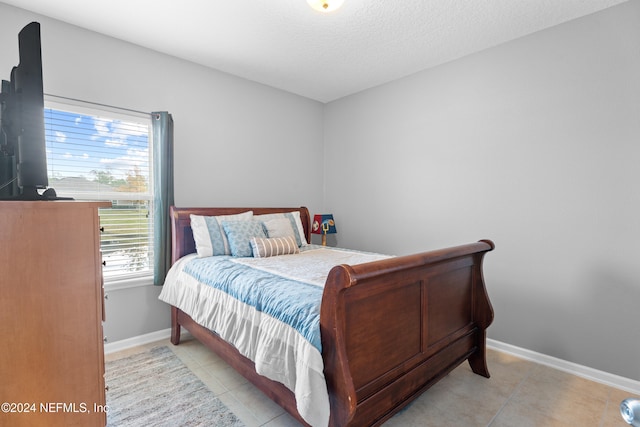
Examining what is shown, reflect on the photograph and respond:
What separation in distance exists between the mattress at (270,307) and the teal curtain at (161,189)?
0.62 ft

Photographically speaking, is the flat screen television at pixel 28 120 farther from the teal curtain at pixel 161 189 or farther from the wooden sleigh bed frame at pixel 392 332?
the teal curtain at pixel 161 189

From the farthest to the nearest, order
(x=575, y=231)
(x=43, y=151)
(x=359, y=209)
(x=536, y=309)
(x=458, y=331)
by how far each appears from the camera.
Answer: (x=359, y=209) → (x=536, y=309) → (x=575, y=231) → (x=458, y=331) → (x=43, y=151)

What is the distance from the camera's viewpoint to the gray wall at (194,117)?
2531 mm

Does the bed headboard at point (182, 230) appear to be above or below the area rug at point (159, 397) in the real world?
above

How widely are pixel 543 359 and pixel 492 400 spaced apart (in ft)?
2.91

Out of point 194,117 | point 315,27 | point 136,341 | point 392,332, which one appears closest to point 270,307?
point 392,332

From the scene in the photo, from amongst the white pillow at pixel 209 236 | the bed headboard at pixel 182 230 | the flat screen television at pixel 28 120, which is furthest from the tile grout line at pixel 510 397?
the bed headboard at pixel 182 230

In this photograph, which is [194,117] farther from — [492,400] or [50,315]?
[492,400]

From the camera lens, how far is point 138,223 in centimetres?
294

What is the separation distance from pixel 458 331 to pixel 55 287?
222cm

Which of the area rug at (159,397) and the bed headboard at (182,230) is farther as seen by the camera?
the bed headboard at (182,230)

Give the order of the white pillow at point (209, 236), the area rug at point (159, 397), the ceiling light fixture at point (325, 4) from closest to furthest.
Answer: the area rug at point (159, 397) → the ceiling light fixture at point (325, 4) → the white pillow at point (209, 236)

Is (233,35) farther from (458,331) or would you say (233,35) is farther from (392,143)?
(458,331)

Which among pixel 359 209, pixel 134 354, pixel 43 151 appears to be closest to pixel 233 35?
pixel 43 151
